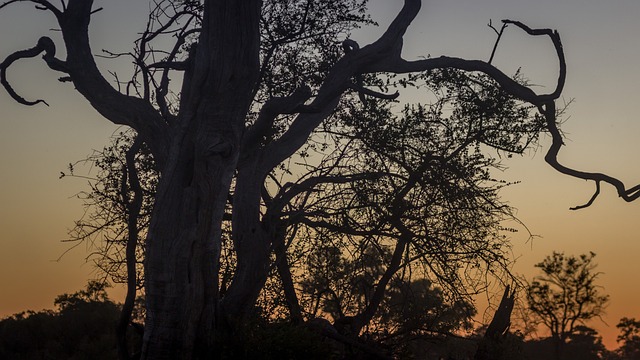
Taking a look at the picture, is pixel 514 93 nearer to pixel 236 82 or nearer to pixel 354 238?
pixel 354 238

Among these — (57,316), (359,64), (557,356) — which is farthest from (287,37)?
(557,356)

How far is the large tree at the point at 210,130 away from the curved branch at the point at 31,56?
19 millimetres

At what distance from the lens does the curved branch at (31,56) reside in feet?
48.0

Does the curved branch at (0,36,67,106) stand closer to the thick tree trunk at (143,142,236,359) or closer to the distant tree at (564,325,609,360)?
the thick tree trunk at (143,142,236,359)

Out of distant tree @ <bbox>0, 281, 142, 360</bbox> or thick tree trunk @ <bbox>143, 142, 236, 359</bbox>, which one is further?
distant tree @ <bbox>0, 281, 142, 360</bbox>

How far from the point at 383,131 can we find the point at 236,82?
569 cm

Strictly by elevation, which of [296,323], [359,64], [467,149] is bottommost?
[296,323]

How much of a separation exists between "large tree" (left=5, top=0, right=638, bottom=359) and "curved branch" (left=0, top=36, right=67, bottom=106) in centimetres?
2

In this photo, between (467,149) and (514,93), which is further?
(467,149)

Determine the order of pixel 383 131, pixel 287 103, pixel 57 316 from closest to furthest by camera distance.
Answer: pixel 287 103 < pixel 383 131 < pixel 57 316

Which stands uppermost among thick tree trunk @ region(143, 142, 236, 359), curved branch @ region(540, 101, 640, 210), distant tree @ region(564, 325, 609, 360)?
distant tree @ region(564, 325, 609, 360)

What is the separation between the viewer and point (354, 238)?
17938 mm

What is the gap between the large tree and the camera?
42.1ft

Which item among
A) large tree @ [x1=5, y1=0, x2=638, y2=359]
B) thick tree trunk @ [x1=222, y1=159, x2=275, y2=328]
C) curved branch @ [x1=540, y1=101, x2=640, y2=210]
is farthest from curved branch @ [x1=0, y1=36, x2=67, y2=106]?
curved branch @ [x1=540, y1=101, x2=640, y2=210]
